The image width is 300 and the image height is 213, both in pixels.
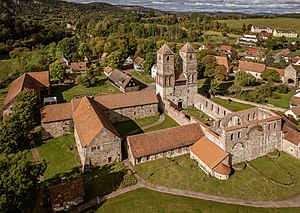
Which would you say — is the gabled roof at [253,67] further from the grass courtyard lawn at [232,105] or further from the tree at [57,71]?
the tree at [57,71]

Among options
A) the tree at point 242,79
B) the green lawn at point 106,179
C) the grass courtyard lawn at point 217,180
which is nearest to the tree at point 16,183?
the green lawn at point 106,179

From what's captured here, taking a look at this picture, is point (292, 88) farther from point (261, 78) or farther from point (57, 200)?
point (57, 200)

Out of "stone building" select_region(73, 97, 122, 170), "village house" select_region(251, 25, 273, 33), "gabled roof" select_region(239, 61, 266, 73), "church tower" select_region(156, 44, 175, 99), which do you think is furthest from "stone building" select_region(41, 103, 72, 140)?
"village house" select_region(251, 25, 273, 33)

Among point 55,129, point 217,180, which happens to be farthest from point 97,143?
point 217,180

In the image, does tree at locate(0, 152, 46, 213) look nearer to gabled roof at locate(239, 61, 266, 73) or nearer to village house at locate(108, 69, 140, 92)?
village house at locate(108, 69, 140, 92)

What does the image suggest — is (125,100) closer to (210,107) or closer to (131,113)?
(131,113)

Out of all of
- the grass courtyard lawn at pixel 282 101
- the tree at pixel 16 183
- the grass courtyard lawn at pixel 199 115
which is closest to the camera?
the tree at pixel 16 183
